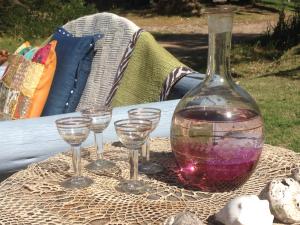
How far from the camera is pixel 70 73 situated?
131 inches

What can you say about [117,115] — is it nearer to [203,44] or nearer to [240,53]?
[240,53]

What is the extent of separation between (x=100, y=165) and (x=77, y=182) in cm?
19

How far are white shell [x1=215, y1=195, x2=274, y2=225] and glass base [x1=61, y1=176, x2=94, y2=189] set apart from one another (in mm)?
508

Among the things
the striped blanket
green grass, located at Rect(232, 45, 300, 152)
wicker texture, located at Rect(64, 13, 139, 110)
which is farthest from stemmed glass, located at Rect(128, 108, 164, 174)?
green grass, located at Rect(232, 45, 300, 152)

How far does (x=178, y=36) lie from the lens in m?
12.9

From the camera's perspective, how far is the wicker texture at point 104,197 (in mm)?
1566

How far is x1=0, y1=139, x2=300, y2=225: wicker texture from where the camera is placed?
1566mm

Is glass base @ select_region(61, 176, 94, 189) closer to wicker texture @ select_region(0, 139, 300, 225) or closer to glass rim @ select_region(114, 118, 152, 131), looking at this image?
wicker texture @ select_region(0, 139, 300, 225)

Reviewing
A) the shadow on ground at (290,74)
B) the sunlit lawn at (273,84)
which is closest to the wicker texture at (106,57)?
the sunlit lawn at (273,84)

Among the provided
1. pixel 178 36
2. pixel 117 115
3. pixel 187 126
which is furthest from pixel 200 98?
pixel 178 36

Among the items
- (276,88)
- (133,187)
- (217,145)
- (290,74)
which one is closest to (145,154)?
(133,187)

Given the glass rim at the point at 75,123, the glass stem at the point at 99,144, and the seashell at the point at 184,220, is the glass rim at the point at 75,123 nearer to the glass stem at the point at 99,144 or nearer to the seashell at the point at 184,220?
the glass stem at the point at 99,144

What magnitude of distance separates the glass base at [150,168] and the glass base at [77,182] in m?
0.20

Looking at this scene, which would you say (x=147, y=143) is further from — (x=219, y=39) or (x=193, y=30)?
(x=193, y=30)
